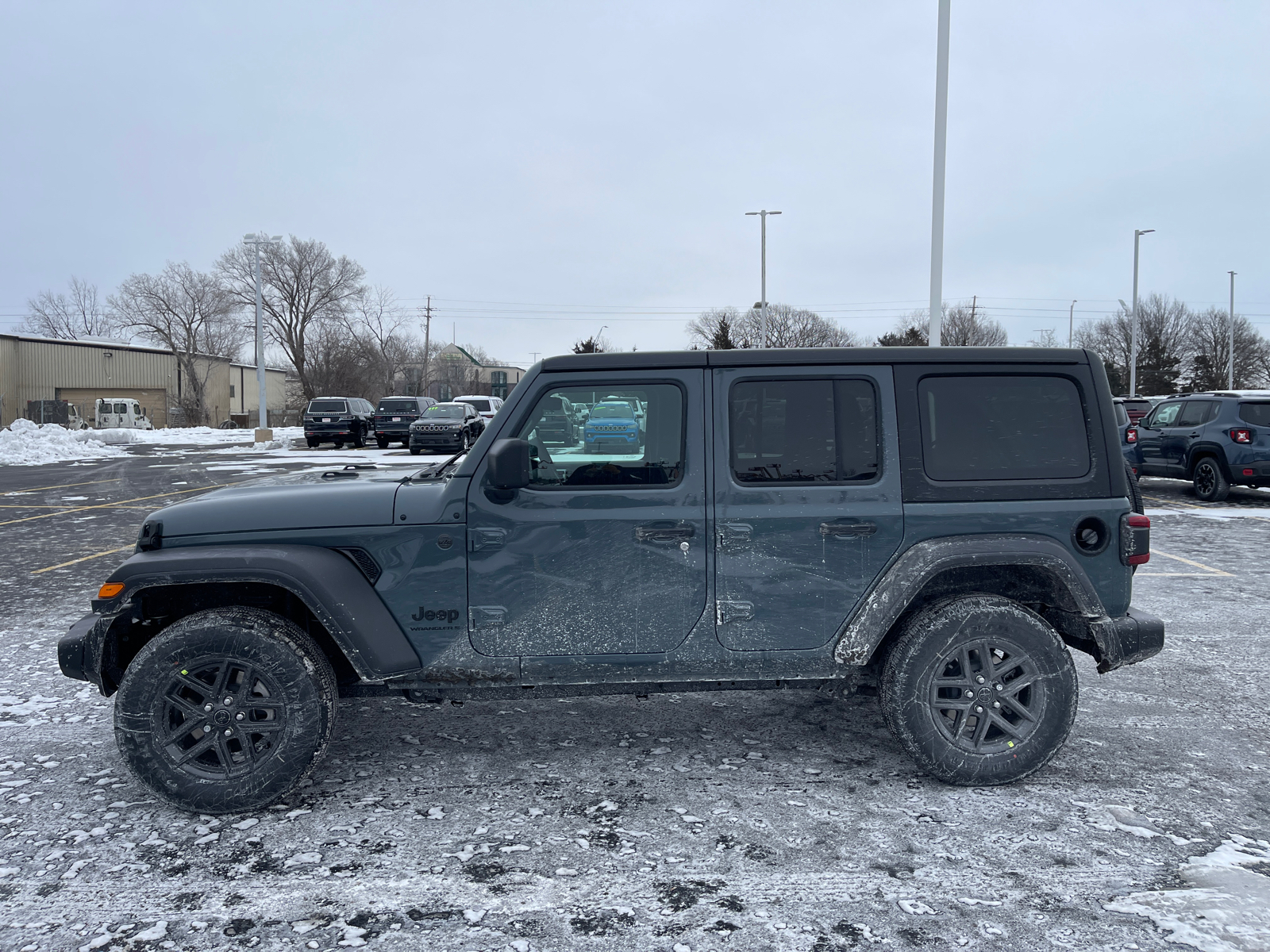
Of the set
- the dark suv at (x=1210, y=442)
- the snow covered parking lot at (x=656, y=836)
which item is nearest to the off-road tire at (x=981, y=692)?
the snow covered parking lot at (x=656, y=836)

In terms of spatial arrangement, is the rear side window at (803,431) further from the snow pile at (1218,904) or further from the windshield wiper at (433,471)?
the snow pile at (1218,904)

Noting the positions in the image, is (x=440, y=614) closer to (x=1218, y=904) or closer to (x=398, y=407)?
(x=1218, y=904)

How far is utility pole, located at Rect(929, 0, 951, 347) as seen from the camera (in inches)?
601

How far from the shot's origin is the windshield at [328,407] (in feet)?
99.7

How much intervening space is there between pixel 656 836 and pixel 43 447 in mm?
29014

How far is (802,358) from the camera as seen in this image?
3541mm

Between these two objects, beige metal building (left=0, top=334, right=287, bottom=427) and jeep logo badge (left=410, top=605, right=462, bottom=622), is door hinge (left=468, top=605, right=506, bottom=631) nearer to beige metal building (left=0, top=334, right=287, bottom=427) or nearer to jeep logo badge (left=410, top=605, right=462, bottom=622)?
jeep logo badge (left=410, top=605, right=462, bottom=622)

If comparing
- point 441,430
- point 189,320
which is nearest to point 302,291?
point 189,320

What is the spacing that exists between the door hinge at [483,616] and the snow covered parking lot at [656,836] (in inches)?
29.6

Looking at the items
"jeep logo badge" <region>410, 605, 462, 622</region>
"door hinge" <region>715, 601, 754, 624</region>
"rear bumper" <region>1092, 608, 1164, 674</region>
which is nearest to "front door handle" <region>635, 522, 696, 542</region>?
"door hinge" <region>715, 601, 754, 624</region>

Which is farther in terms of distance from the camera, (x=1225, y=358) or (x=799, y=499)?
(x=1225, y=358)

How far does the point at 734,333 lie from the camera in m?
64.5

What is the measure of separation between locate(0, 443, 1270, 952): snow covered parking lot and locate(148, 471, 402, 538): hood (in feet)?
3.86

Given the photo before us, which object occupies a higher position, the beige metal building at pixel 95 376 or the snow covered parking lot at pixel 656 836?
the beige metal building at pixel 95 376
